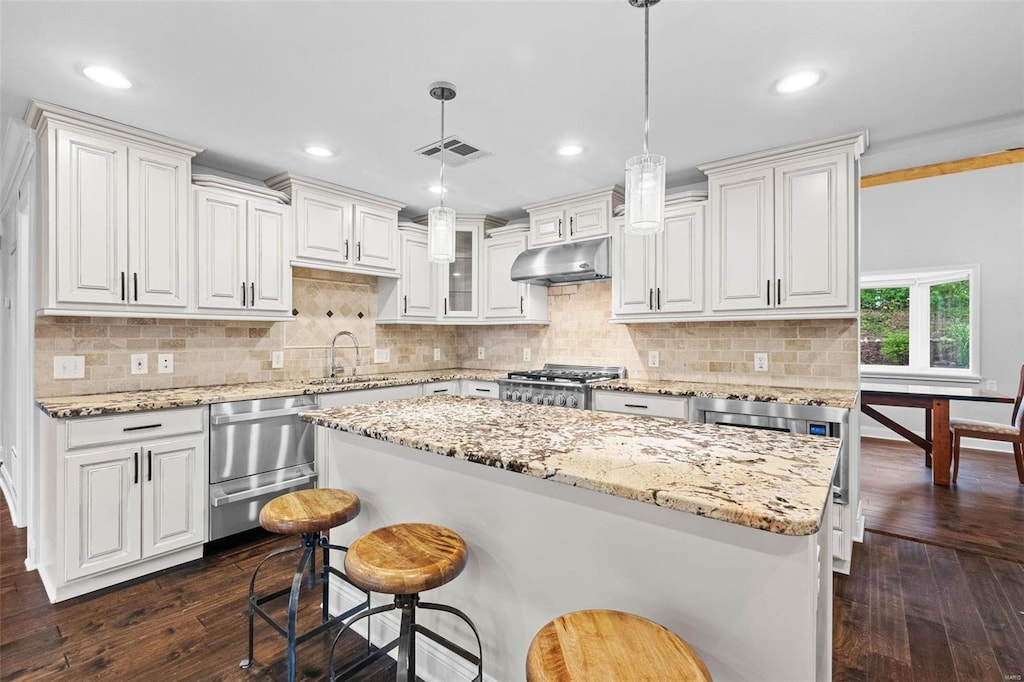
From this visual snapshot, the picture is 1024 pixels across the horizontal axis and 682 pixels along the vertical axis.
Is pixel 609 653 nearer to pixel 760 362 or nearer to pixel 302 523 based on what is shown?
pixel 302 523

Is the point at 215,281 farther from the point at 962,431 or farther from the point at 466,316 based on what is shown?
the point at 962,431

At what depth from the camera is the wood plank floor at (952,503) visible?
305 cm

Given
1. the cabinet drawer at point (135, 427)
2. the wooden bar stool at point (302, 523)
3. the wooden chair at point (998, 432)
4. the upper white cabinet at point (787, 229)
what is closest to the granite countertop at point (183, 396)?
the cabinet drawer at point (135, 427)

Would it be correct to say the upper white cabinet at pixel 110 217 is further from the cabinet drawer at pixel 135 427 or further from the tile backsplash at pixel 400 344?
the cabinet drawer at pixel 135 427

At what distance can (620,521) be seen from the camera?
1.26 meters

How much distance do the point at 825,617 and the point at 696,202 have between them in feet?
8.65

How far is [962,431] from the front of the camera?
13.9ft

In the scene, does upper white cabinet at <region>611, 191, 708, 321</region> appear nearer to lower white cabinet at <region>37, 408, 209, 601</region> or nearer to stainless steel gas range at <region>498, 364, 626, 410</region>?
stainless steel gas range at <region>498, 364, 626, 410</region>

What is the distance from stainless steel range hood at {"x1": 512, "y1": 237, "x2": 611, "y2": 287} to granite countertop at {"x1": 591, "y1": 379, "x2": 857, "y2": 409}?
90 centimetres

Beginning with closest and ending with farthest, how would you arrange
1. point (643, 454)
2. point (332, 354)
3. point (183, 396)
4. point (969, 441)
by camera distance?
point (643, 454) → point (183, 396) → point (332, 354) → point (969, 441)

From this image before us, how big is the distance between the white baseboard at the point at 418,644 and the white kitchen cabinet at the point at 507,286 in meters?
2.73

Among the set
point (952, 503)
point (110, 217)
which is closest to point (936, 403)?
point (952, 503)

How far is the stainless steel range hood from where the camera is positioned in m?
3.66

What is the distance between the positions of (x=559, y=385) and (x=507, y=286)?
125cm
